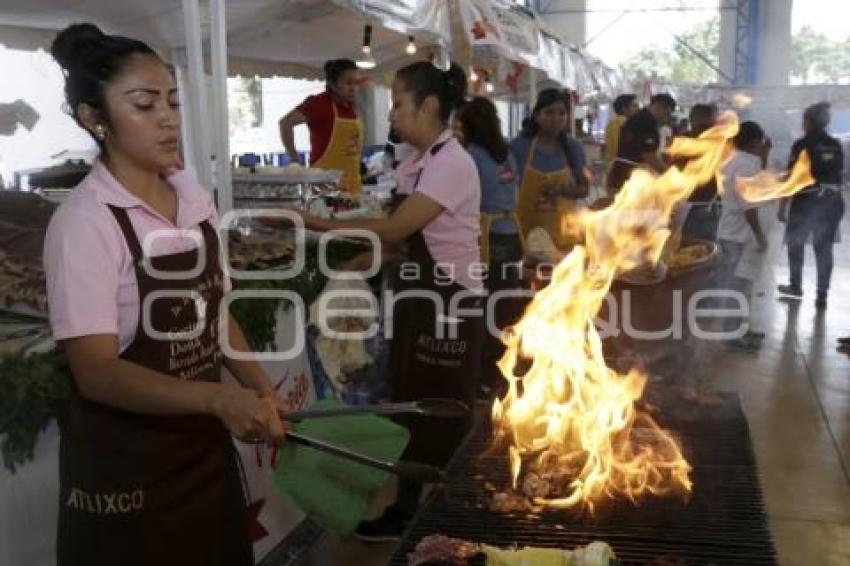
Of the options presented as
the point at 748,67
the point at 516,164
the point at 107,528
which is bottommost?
the point at 107,528

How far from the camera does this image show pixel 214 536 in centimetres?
230

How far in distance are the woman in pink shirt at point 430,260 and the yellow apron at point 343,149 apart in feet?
8.33

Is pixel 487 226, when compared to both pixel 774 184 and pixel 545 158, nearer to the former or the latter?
pixel 545 158

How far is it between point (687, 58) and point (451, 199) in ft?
96.6

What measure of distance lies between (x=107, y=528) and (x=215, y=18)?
8.41 ft

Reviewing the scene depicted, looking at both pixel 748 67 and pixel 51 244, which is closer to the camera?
pixel 51 244

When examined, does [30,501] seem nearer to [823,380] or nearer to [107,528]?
[107,528]

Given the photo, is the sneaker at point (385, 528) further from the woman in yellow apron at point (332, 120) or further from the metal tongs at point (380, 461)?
the woman in yellow apron at point (332, 120)

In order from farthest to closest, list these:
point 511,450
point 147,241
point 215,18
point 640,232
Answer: point 640,232, point 215,18, point 511,450, point 147,241

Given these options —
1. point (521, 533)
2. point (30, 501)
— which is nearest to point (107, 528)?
point (30, 501)

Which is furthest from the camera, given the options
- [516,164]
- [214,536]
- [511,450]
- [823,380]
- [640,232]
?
[516,164]

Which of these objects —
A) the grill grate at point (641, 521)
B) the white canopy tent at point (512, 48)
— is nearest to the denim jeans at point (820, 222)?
the white canopy tent at point (512, 48)

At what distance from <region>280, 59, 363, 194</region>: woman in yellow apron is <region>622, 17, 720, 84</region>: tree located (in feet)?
81.8

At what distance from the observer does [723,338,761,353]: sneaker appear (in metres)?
7.29
